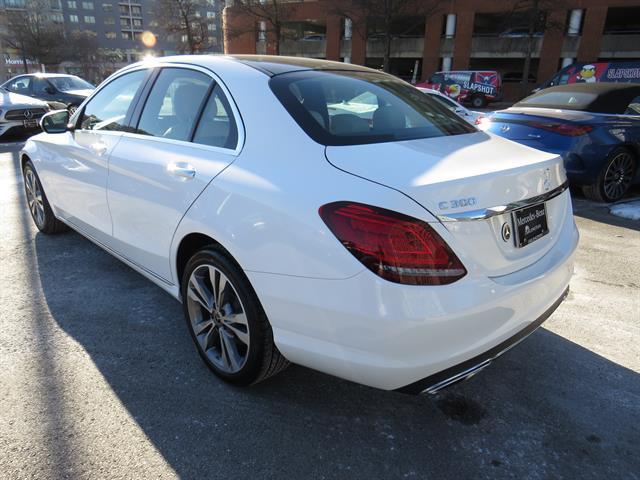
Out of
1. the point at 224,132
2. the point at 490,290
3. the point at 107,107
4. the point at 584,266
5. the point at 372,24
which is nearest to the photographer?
the point at 490,290

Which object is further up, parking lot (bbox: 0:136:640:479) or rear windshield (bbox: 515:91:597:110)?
rear windshield (bbox: 515:91:597:110)

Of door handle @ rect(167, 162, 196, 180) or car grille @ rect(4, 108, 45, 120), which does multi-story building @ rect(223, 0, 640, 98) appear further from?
door handle @ rect(167, 162, 196, 180)

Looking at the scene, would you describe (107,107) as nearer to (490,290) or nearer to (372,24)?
(490,290)

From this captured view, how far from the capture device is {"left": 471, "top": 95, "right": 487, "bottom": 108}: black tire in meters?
28.9

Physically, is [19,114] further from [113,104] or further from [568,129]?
[568,129]

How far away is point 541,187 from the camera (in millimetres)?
2264

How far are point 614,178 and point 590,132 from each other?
848 millimetres

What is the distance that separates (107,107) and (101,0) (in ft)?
370

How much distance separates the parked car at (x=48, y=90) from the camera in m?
13.9

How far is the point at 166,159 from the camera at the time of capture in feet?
8.90

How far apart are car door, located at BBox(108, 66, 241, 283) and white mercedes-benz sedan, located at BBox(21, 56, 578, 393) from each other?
1cm

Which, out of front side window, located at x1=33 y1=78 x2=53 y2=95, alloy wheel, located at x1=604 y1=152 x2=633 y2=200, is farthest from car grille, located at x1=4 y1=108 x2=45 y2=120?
alloy wheel, located at x1=604 y1=152 x2=633 y2=200

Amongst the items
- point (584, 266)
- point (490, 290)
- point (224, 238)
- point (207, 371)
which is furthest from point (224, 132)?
point (584, 266)

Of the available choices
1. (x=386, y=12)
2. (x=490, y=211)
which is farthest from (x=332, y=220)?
(x=386, y=12)
